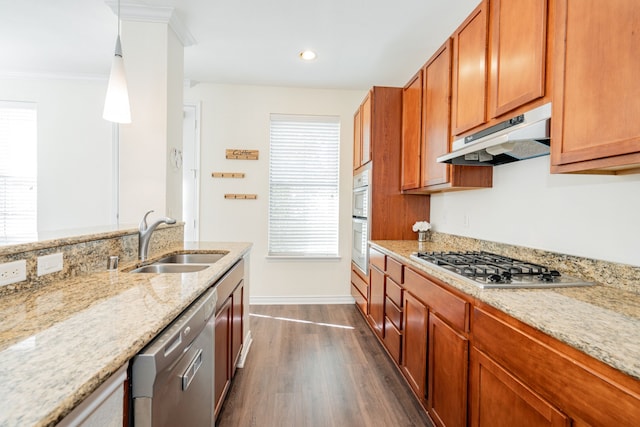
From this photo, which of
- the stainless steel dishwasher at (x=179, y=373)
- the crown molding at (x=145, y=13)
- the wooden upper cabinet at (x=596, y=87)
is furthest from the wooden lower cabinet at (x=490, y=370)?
the crown molding at (x=145, y=13)

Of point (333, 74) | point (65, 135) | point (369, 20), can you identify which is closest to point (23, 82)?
point (65, 135)

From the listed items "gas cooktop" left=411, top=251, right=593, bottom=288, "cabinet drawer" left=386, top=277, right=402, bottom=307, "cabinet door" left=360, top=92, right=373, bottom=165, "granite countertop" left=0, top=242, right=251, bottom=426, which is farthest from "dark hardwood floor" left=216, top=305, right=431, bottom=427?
"cabinet door" left=360, top=92, right=373, bottom=165

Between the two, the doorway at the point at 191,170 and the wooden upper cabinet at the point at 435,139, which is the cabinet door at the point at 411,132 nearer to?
the wooden upper cabinet at the point at 435,139

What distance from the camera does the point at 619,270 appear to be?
4.29ft

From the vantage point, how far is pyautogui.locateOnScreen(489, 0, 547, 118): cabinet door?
1352 mm

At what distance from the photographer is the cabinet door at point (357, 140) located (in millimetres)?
3520

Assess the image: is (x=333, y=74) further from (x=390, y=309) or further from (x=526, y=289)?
(x=526, y=289)

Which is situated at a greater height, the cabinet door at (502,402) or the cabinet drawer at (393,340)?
the cabinet door at (502,402)

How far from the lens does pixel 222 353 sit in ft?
5.59

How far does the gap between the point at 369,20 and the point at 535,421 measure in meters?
2.73

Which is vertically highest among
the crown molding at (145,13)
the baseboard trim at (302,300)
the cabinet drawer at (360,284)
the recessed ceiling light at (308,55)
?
→ the recessed ceiling light at (308,55)

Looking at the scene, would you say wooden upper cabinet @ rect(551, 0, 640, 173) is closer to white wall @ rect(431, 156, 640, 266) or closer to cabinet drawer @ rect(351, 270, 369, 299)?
white wall @ rect(431, 156, 640, 266)

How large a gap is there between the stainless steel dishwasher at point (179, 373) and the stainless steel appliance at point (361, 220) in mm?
1989

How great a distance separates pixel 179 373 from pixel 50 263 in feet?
2.52
